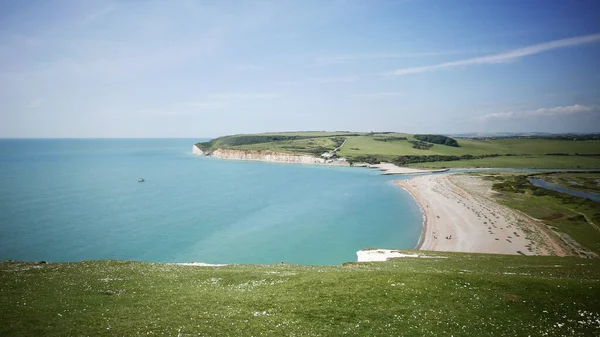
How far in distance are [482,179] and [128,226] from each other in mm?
131320

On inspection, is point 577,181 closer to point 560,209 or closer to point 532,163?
point 560,209

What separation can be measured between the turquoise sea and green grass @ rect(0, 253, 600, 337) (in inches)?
1176

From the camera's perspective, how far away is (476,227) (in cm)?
6431

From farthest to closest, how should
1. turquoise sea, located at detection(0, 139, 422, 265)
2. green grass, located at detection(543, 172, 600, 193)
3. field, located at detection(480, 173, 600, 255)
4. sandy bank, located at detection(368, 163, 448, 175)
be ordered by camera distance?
sandy bank, located at detection(368, 163, 448, 175)
green grass, located at detection(543, 172, 600, 193)
field, located at detection(480, 173, 600, 255)
turquoise sea, located at detection(0, 139, 422, 265)

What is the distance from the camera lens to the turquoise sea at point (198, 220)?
5241cm

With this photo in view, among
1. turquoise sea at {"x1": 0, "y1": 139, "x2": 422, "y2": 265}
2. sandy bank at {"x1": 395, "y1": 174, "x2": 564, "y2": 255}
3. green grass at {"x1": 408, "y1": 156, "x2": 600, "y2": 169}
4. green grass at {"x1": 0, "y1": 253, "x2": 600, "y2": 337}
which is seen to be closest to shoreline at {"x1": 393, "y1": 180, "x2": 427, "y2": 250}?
sandy bank at {"x1": 395, "y1": 174, "x2": 564, "y2": 255}

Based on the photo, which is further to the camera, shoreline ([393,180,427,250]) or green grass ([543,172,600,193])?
green grass ([543,172,600,193])

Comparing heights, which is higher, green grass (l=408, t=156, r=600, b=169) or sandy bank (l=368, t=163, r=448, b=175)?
green grass (l=408, t=156, r=600, b=169)

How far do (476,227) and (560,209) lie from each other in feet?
92.8

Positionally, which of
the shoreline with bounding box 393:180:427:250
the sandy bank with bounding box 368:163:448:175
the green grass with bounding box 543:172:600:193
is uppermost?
the sandy bank with bounding box 368:163:448:175

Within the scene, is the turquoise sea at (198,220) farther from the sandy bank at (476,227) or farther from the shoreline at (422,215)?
the sandy bank at (476,227)

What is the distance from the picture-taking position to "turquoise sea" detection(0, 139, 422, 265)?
52.4m


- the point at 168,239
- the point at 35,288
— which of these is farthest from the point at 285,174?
the point at 35,288

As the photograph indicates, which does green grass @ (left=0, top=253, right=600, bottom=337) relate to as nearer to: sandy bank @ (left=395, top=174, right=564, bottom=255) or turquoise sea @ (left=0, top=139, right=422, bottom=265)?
turquoise sea @ (left=0, top=139, right=422, bottom=265)
